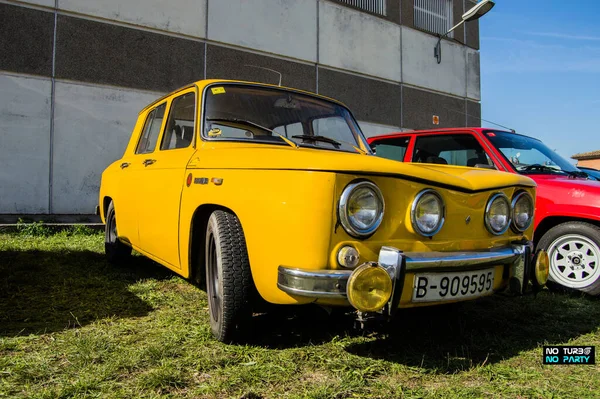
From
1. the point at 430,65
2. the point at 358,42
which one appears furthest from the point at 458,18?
the point at 358,42

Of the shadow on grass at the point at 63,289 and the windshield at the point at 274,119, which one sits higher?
the windshield at the point at 274,119

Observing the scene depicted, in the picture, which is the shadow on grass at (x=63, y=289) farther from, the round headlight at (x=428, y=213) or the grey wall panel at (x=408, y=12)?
the grey wall panel at (x=408, y=12)

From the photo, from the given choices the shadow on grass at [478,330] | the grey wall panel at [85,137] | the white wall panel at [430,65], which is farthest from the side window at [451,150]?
the white wall panel at [430,65]

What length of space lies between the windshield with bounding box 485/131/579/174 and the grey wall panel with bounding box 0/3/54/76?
673cm

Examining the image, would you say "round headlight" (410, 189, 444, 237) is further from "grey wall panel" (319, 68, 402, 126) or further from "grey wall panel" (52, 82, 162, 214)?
"grey wall panel" (319, 68, 402, 126)

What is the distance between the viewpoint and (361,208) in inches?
87.4

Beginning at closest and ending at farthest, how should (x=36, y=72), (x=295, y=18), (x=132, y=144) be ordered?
(x=132, y=144) < (x=36, y=72) < (x=295, y=18)

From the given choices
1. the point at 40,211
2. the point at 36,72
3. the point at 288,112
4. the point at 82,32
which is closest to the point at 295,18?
the point at 82,32

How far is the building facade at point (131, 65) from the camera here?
7.43 meters

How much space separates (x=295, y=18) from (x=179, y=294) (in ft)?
26.4

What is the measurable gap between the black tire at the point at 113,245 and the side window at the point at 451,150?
127 inches

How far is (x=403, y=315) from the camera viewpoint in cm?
336

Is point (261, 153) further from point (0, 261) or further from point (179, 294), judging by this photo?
point (0, 261)

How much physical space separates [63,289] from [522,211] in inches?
136
